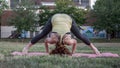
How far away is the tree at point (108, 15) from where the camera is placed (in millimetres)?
48281

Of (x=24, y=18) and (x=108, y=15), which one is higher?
(x=108, y=15)

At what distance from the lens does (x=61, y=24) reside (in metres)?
12.4

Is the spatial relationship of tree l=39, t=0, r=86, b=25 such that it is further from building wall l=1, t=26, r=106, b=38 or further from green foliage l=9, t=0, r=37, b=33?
building wall l=1, t=26, r=106, b=38

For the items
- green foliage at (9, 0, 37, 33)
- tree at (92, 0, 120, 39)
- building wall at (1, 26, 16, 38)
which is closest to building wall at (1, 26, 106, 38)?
building wall at (1, 26, 16, 38)

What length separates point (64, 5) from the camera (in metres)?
50.5

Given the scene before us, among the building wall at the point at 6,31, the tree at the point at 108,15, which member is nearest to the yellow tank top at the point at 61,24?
the tree at the point at 108,15

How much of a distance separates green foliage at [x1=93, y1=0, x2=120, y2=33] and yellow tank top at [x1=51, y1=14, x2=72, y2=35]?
35903 millimetres

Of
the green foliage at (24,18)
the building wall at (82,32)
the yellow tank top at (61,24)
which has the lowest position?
the building wall at (82,32)

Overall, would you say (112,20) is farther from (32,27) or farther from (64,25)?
(64,25)

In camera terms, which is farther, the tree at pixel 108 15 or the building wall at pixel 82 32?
the building wall at pixel 82 32

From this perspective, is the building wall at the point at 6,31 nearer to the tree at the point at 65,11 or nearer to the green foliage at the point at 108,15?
the tree at the point at 65,11

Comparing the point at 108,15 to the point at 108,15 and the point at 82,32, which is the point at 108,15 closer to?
the point at 108,15

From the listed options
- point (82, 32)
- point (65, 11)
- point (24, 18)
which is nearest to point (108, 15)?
point (65, 11)

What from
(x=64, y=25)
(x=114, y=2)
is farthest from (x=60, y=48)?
(x=114, y=2)
